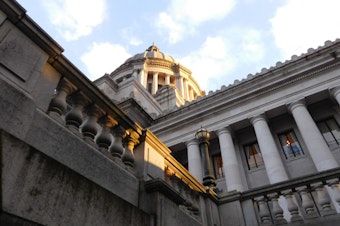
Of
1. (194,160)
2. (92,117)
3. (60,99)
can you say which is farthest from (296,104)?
(60,99)

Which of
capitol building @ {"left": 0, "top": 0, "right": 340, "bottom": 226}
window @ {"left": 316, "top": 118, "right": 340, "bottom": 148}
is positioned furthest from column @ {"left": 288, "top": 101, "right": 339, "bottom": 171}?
capitol building @ {"left": 0, "top": 0, "right": 340, "bottom": 226}

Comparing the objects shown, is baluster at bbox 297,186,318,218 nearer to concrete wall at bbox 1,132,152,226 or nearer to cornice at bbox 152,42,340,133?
concrete wall at bbox 1,132,152,226

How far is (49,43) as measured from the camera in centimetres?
467

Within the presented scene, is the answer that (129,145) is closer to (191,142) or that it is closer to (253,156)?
(191,142)

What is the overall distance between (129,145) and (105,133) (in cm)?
75

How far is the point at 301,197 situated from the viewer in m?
7.49

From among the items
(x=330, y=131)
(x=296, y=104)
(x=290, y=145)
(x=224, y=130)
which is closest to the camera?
(x=296, y=104)

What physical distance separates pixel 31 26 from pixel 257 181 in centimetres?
1867

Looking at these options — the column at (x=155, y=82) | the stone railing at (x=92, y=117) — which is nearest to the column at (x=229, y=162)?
the stone railing at (x=92, y=117)

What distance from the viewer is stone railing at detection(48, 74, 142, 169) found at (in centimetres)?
464

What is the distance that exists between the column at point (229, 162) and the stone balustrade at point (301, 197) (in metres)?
10.2

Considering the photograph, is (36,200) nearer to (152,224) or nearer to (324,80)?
(152,224)

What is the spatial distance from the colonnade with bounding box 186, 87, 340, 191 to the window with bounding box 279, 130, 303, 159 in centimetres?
189

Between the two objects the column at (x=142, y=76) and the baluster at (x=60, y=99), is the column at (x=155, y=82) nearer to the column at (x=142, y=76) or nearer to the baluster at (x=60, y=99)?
the column at (x=142, y=76)
